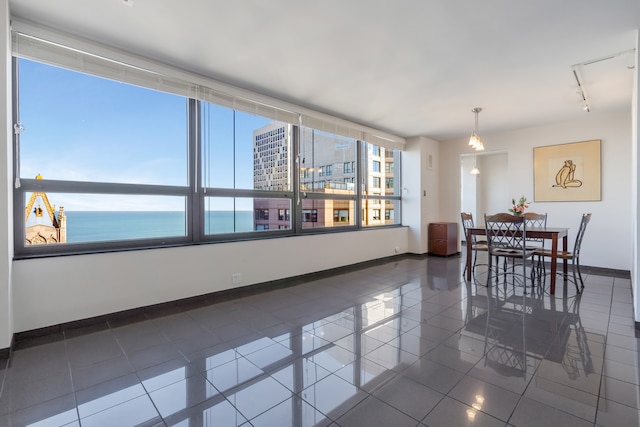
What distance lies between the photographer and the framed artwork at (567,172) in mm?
4855

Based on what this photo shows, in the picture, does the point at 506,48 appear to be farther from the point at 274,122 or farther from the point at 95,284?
the point at 95,284

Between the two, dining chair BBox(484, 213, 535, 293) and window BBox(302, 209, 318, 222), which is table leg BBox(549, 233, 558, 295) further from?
window BBox(302, 209, 318, 222)

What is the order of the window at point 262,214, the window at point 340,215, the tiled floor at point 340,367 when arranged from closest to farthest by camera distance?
the tiled floor at point 340,367 < the window at point 262,214 < the window at point 340,215

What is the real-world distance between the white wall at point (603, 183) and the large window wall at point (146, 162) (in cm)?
353

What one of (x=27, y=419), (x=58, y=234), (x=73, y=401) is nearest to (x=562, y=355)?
(x=73, y=401)

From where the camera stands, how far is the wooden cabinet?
6.15 metres

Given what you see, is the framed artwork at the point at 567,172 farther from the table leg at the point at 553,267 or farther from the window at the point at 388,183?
the window at the point at 388,183

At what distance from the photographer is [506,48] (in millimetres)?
2781

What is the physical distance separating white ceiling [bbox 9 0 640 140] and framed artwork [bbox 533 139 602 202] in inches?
39.3

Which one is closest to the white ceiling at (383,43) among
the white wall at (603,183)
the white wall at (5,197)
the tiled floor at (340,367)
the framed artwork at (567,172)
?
the white wall at (5,197)

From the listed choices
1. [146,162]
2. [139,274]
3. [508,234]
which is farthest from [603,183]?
[139,274]

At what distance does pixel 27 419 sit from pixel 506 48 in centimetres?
424

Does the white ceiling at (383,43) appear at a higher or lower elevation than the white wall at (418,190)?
higher

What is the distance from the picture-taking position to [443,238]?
6.18 metres
